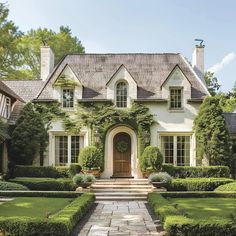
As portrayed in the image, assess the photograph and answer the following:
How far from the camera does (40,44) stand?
4972 centimetres

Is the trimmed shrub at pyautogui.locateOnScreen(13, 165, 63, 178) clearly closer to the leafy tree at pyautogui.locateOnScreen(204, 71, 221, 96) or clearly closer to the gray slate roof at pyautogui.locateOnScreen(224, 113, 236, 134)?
the gray slate roof at pyautogui.locateOnScreen(224, 113, 236, 134)

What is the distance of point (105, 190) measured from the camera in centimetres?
2158

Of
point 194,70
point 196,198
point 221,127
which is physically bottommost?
point 196,198

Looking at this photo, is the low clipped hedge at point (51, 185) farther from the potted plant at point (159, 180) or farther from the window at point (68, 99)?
the window at point (68, 99)

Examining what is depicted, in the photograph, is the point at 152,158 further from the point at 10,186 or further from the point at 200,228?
the point at 200,228

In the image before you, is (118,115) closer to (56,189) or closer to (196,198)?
(56,189)

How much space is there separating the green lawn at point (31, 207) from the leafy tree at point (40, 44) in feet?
103

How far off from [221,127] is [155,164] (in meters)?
4.79

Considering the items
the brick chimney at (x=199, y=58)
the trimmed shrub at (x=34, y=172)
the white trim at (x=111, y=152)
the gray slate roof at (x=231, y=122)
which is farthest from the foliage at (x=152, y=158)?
the brick chimney at (x=199, y=58)

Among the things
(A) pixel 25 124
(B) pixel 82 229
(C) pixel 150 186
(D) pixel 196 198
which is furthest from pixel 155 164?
(B) pixel 82 229

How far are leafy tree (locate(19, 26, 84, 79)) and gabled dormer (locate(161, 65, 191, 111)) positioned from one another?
23696mm

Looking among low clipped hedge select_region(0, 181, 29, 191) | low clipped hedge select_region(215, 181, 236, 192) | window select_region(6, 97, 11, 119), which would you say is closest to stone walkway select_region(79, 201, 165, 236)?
low clipped hedge select_region(215, 181, 236, 192)

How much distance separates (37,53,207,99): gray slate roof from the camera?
26906 mm

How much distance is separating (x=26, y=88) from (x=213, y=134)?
14.4 m
